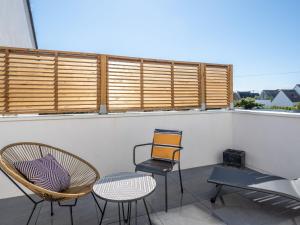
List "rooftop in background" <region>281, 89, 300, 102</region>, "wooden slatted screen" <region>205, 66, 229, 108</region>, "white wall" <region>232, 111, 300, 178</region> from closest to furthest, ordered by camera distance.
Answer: "white wall" <region>232, 111, 300, 178</region> < "wooden slatted screen" <region>205, 66, 229, 108</region> < "rooftop in background" <region>281, 89, 300, 102</region>

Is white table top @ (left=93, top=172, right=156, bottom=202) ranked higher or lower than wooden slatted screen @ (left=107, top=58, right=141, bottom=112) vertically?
lower

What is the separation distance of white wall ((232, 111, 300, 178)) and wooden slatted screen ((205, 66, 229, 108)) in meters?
0.44

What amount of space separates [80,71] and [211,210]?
2.70 m

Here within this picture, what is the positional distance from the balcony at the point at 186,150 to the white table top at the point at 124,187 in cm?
55

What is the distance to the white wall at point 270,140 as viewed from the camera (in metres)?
3.12

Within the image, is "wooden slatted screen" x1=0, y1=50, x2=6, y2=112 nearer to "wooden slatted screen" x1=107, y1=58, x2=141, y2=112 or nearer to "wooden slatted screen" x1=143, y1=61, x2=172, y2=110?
"wooden slatted screen" x1=107, y1=58, x2=141, y2=112

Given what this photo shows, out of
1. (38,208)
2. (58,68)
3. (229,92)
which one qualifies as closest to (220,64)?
(229,92)

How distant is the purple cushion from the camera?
1838 mm

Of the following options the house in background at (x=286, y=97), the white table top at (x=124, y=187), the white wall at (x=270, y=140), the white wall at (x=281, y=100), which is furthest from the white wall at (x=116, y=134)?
the white wall at (x=281, y=100)

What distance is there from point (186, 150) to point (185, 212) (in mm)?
1589

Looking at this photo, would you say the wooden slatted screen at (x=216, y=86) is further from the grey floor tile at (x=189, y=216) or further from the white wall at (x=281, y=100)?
the white wall at (x=281, y=100)

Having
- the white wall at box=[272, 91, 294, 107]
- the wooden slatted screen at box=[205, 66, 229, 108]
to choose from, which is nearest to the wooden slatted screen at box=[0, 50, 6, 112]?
the wooden slatted screen at box=[205, 66, 229, 108]

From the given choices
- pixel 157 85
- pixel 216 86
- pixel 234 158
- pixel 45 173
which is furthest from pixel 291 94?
pixel 45 173

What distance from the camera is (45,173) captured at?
194cm
